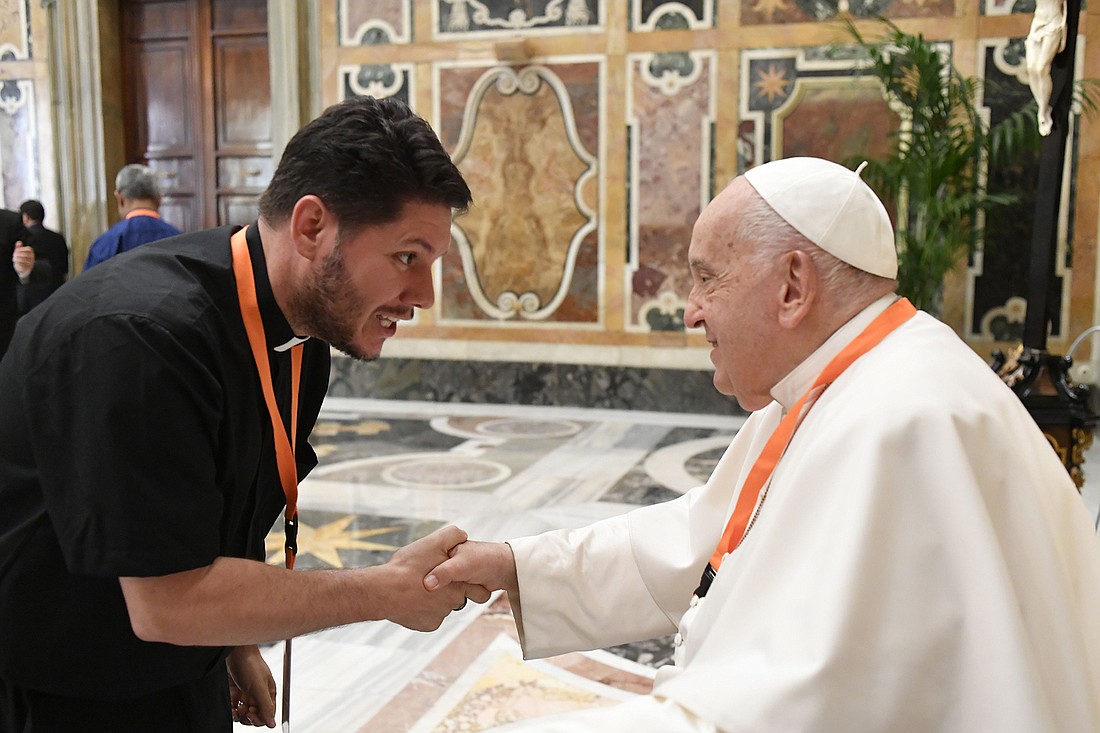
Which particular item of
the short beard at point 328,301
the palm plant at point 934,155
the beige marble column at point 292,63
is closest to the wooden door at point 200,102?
the beige marble column at point 292,63

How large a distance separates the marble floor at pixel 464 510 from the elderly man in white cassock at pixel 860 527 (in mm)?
1461

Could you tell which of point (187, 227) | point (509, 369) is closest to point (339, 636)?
point (509, 369)

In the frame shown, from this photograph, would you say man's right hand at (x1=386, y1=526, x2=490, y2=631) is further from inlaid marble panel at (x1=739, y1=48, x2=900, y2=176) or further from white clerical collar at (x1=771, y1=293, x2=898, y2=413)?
inlaid marble panel at (x1=739, y1=48, x2=900, y2=176)

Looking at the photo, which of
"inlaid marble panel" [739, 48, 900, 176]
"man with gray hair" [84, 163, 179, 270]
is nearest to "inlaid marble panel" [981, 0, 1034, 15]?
"inlaid marble panel" [739, 48, 900, 176]

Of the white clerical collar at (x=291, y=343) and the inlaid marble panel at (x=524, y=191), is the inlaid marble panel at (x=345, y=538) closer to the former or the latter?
the white clerical collar at (x=291, y=343)

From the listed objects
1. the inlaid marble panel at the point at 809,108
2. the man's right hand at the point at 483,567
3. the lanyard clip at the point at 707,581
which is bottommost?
the man's right hand at the point at 483,567

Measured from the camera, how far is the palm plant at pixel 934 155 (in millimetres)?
7055

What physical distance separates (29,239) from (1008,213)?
24.0 ft

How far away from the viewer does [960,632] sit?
151 cm

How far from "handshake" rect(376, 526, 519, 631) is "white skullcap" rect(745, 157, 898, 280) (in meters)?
0.97

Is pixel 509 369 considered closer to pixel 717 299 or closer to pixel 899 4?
pixel 899 4

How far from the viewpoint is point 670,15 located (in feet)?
26.9

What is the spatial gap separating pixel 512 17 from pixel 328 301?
721 cm

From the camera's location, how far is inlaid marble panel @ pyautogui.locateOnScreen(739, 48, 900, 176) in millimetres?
7938
